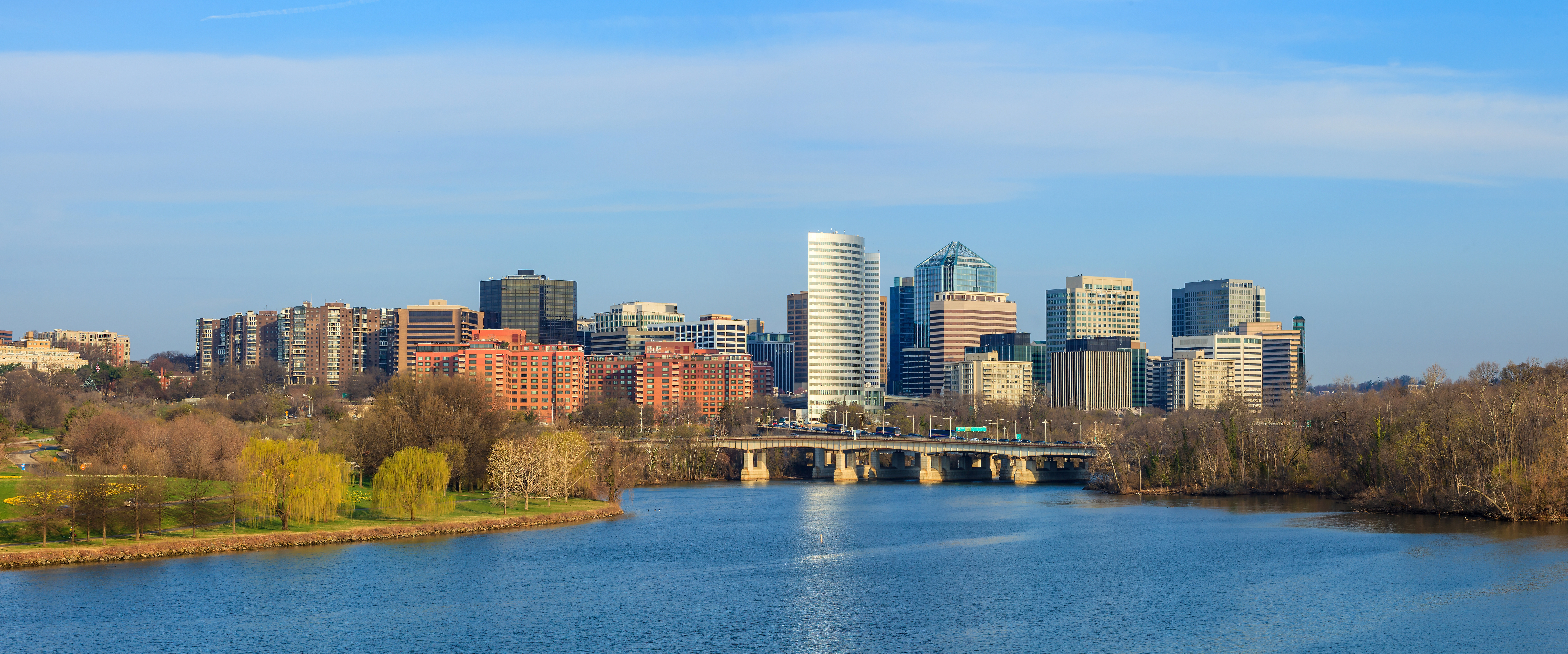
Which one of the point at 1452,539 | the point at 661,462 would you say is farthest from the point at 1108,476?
the point at 1452,539

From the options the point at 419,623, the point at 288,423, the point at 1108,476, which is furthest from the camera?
the point at 288,423

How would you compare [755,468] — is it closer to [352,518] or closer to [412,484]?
[412,484]

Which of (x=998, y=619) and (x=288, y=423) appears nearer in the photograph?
(x=998, y=619)

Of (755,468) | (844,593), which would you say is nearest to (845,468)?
(755,468)

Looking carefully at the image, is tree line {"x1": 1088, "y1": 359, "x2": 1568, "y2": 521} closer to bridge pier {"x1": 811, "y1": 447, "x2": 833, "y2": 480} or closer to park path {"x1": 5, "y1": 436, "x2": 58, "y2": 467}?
bridge pier {"x1": 811, "y1": 447, "x2": 833, "y2": 480}

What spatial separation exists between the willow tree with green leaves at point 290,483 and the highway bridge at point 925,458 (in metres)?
89.6

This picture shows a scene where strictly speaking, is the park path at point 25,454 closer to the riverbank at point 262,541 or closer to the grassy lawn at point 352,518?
the grassy lawn at point 352,518

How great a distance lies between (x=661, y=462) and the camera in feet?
534

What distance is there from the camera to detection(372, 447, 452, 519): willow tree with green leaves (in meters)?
89.6

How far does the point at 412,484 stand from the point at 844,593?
123 ft

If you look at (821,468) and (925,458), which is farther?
(821,468)

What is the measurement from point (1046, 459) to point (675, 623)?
14052cm

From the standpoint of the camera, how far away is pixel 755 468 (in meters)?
178

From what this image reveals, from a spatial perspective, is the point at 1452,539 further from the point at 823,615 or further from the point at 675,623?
the point at 675,623
